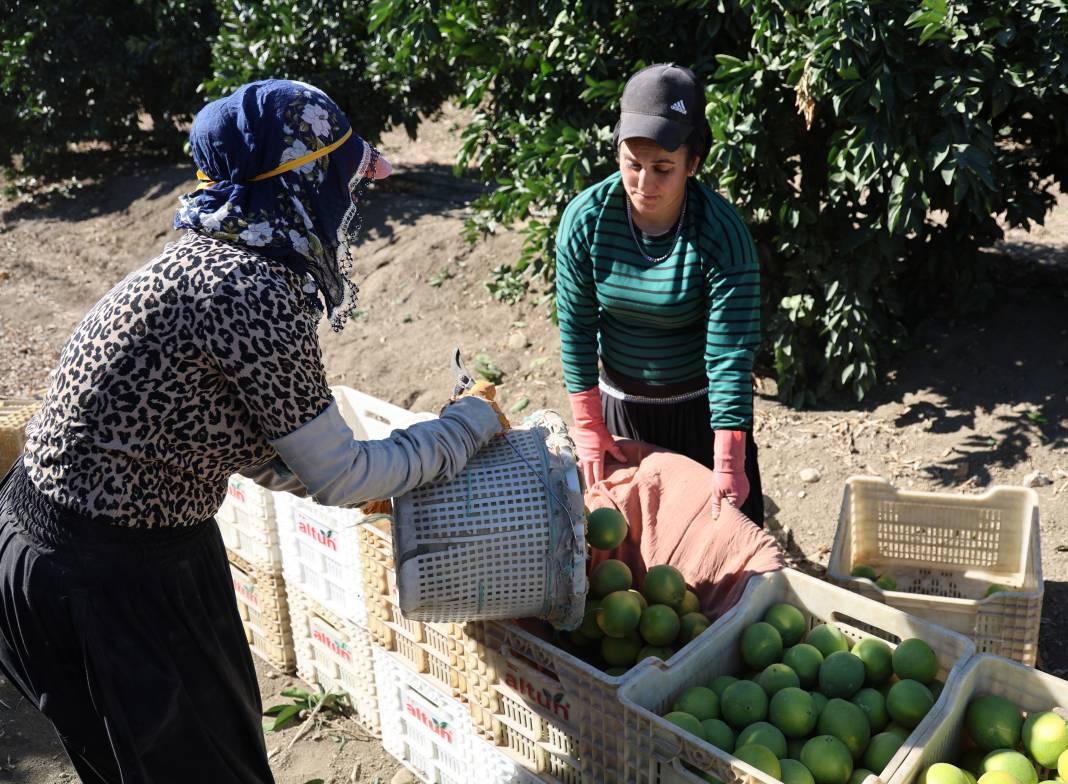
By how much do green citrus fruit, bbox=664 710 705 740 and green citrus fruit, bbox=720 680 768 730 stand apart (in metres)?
0.13

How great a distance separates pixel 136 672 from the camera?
2.15 metres

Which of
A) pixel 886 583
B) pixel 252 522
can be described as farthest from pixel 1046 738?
pixel 252 522

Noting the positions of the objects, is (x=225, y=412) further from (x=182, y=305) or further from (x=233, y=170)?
(x=233, y=170)

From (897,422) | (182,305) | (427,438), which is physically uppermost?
(182,305)

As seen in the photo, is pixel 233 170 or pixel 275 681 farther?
pixel 275 681

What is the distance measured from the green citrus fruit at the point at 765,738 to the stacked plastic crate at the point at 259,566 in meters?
2.19

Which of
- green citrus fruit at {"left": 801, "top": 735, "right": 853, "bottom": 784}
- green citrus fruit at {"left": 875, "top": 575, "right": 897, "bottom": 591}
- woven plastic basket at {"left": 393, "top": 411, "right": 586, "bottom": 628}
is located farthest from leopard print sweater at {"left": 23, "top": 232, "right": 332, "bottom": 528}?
green citrus fruit at {"left": 875, "top": 575, "right": 897, "bottom": 591}

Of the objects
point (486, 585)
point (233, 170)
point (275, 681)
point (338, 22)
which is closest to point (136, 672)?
point (486, 585)

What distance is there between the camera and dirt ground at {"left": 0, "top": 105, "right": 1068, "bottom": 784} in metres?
4.23

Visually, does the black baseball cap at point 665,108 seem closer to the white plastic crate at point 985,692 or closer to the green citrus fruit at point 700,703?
the green citrus fruit at point 700,703

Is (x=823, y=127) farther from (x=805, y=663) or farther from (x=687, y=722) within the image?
(x=687, y=722)

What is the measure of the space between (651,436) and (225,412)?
1.70 m

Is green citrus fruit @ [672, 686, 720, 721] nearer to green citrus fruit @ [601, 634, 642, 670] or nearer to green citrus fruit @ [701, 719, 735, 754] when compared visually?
green citrus fruit @ [701, 719, 735, 754]

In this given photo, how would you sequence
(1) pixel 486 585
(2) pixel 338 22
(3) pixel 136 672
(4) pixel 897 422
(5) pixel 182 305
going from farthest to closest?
(2) pixel 338 22, (4) pixel 897 422, (1) pixel 486 585, (3) pixel 136 672, (5) pixel 182 305
